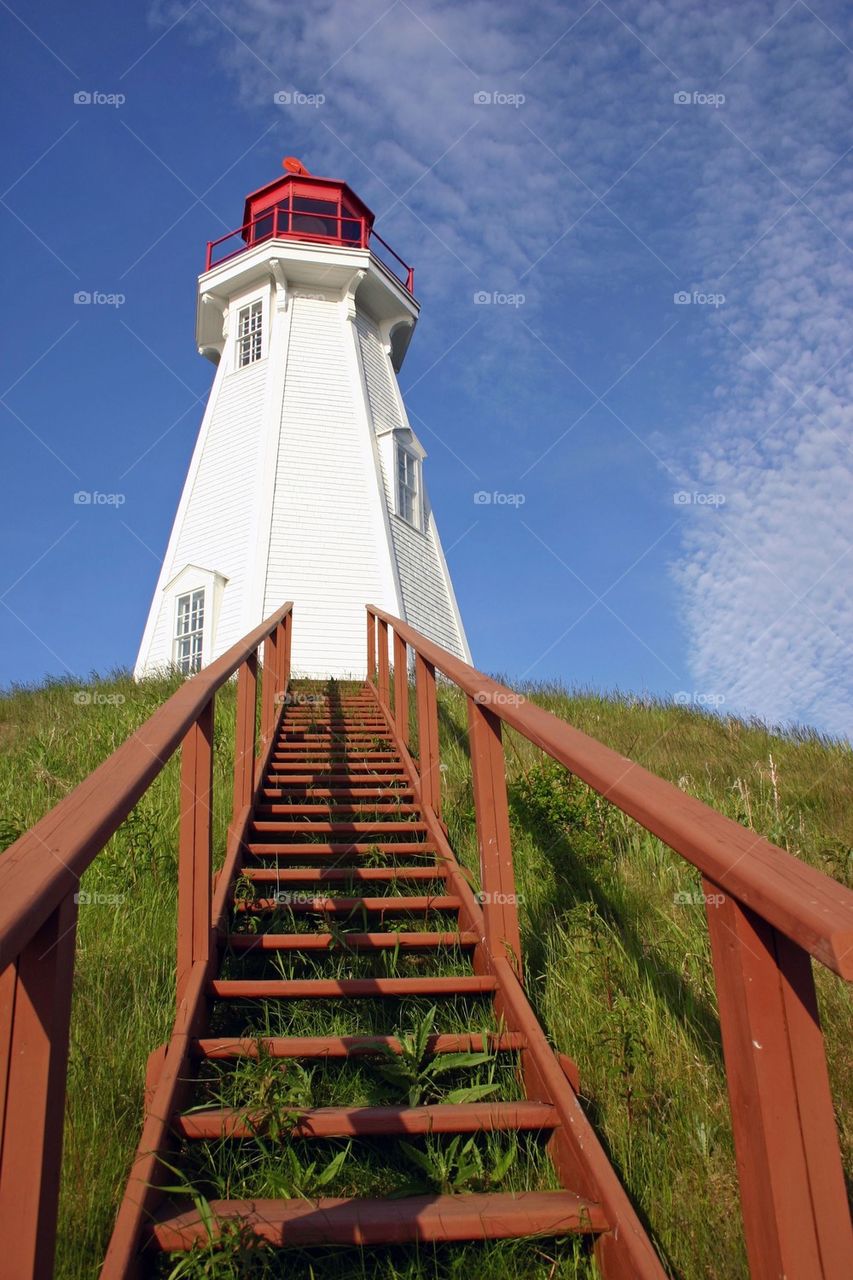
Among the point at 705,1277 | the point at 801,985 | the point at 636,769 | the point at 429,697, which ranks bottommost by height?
the point at 705,1277

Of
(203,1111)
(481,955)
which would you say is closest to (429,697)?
(481,955)

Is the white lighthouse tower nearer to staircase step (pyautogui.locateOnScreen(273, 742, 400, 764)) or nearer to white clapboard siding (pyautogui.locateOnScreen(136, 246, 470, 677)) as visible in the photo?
white clapboard siding (pyautogui.locateOnScreen(136, 246, 470, 677))

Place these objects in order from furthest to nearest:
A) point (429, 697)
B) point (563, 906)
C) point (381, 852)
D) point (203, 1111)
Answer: point (429, 697) < point (381, 852) < point (563, 906) < point (203, 1111)

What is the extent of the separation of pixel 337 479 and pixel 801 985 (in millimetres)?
15212

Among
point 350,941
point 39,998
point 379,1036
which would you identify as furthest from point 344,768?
point 39,998

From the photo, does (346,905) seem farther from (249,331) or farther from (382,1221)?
(249,331)

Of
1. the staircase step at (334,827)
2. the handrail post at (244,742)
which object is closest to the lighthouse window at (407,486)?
the handrail post at (244,742)

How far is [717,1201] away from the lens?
2381mm

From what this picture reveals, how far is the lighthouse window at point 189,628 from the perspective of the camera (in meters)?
15.6

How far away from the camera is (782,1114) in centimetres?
162

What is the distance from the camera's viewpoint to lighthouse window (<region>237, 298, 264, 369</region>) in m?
18.2

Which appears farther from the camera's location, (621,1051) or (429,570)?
(429,570)

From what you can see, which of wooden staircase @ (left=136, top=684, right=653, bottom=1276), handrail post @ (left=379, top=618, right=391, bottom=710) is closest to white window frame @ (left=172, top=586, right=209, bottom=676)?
handrail post @ (left=379, top=618, right=391, bottom=710)

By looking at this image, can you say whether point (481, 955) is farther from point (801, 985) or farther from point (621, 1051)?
point (801, 985)
